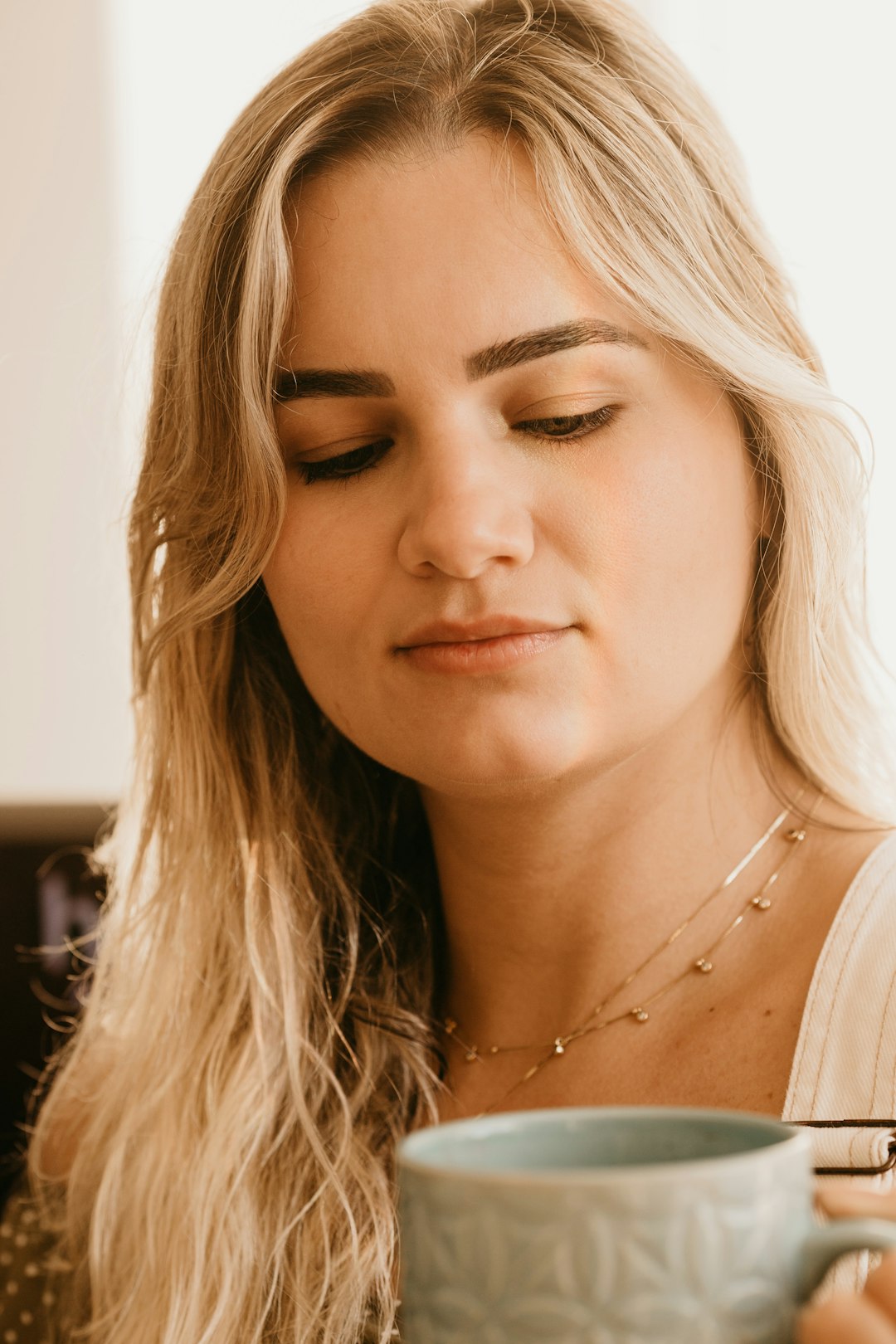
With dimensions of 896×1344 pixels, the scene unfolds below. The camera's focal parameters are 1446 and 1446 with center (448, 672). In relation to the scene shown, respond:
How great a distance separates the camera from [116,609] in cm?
178

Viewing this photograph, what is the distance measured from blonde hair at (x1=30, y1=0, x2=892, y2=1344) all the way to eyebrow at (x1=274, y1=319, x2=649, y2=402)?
0.03 m

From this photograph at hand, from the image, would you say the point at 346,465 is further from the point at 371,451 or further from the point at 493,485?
the point at 493,485

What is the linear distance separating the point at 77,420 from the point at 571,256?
1561mm

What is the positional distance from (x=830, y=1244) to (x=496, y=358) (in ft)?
1.94

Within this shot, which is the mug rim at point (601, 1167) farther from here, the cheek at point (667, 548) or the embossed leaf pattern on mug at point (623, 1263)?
the cheek at point (667, 548)

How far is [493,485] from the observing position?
871 millimetres

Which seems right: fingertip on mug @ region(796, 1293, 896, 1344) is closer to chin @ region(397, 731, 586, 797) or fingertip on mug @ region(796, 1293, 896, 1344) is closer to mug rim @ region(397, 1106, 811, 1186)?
mug rim @ region(397, 1106, 811, 1186)

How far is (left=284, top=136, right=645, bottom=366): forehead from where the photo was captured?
89 centimetres

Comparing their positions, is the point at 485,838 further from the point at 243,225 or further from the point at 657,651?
the point at 243,225

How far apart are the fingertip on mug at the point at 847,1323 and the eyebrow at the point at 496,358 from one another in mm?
605

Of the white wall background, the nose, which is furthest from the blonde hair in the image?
the white wall background

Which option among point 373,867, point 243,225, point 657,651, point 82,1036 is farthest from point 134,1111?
point 243,225

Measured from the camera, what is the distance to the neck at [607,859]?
104 cm

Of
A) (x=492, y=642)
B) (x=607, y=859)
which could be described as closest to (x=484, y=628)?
(x=492, y=642)
